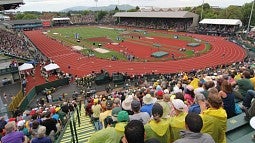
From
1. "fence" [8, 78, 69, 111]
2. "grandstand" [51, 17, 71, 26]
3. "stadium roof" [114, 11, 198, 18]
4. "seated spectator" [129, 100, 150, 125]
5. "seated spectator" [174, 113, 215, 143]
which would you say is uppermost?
"stadium roof" [114, 11, 198, 18]

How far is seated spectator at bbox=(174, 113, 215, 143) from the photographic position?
12.7 ft

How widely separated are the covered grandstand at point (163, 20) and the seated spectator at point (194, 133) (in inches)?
2816

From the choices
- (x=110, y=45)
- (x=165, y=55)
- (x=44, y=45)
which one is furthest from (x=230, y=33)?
(x=44, y=45)

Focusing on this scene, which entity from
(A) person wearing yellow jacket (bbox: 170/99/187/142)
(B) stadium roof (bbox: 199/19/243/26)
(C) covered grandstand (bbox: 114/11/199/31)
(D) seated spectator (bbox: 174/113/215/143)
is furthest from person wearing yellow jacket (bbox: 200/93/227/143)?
(C) covered grandstand (bbox: 114/11/199/31)

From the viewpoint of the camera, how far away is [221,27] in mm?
66188

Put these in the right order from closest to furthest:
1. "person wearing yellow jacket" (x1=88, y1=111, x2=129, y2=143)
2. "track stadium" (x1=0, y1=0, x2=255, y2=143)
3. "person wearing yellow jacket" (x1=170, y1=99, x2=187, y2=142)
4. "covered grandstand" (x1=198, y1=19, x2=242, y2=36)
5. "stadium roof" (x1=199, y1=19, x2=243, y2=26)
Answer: "person wearing yellow jacket" (x1=88, y1=111, x2=129, y2=143), "track stadium" (x1=0, y1=0, x2=255, y2=143), "person wearing yellow jacket" (x1=170, y1=99, x2=187, y2=142), "covered grandstand" (x1=198, y1=19, x2=242, y2=36), "stadium roof" (x1=199, y1=19, x2=243, y2=26)

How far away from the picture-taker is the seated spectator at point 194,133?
386cm

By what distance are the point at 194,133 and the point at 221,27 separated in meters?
68.1

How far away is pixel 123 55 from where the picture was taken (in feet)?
142

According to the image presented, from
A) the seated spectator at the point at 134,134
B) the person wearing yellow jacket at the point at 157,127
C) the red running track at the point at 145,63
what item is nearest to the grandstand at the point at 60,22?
the red running track at the point at 145,63

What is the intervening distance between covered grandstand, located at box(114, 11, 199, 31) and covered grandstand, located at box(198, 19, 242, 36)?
493cm

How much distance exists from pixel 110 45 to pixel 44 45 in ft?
53.0

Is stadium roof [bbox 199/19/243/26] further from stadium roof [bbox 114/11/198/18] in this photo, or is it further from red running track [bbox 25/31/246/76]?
red running track [bbox 25/31/246/76]

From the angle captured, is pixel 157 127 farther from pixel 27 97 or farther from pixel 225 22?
pixel 225 22
